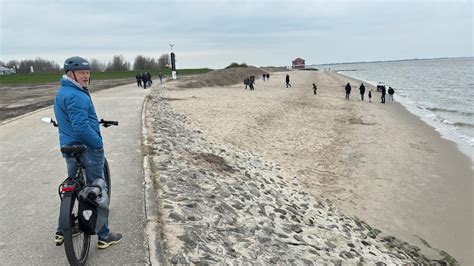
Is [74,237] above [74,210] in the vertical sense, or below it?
below

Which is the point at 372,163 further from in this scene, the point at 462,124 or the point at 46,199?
the point at 462,124

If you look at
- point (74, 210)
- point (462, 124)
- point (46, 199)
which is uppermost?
point (74, 210)

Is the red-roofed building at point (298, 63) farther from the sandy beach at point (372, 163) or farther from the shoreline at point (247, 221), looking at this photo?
the shoreline at point (247, 221)

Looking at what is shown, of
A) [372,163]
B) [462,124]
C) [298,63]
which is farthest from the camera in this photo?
[298,63]

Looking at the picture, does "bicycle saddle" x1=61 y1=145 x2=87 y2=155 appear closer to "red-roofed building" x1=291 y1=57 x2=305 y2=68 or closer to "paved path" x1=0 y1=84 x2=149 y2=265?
"paved path" x1=0 y1=84 x2=149 y2=265

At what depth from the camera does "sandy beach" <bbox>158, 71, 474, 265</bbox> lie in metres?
8.53

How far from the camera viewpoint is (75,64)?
13.2ft

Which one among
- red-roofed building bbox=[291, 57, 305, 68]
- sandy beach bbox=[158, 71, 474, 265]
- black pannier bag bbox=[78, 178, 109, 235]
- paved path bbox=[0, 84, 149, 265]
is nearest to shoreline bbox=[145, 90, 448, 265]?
paved path bbox=[0, 84, 149, 265]

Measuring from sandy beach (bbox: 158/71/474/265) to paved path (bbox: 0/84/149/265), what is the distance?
14.8 ft

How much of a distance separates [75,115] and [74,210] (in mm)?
1056

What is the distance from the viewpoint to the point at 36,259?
4512mm

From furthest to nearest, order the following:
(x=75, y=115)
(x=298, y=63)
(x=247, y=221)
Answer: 1. (x=298, y=63)
2. (x=247, y=221)
3. (x=75, y=115)

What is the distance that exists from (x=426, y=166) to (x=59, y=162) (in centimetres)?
1153

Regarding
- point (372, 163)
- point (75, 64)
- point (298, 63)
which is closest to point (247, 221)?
point (75, 64)
